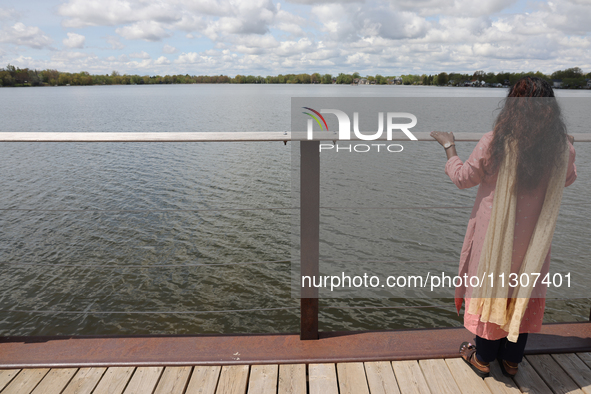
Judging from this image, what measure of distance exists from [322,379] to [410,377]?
396 millimetres

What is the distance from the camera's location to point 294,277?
18.1 ft

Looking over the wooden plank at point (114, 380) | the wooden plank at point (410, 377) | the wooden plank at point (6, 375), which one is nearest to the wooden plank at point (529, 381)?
the wooden plank at point (410, 377)

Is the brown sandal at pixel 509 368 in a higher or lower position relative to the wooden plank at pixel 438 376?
higher

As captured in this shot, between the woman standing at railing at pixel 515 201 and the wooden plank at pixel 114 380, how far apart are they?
5.07 ft

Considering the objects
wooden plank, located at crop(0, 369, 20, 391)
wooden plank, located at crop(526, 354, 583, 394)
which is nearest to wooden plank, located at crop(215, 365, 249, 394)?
wooden plank, located at crop(0, 369, 20, 391)

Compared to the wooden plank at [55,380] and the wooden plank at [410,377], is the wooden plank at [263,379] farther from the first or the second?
the wooden plank at [55,380]

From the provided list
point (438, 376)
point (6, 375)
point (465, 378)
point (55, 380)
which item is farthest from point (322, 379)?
point (6, 375)

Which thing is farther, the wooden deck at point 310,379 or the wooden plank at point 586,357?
the wooden plank at point 586,357

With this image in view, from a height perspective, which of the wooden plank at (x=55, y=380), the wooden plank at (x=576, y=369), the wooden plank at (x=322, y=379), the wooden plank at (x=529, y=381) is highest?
the wooden plank at (x=55, y=380)

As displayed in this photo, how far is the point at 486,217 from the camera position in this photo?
5.39ft

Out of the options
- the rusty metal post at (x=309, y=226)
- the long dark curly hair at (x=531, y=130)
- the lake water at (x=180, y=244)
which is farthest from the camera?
the lake water at (x=180, y=244)

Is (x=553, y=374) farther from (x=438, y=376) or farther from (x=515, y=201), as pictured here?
(x=515, y=201)

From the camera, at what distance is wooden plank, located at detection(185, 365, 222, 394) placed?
Result: 1752mm

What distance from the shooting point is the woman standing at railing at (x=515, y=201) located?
4.88 ft
